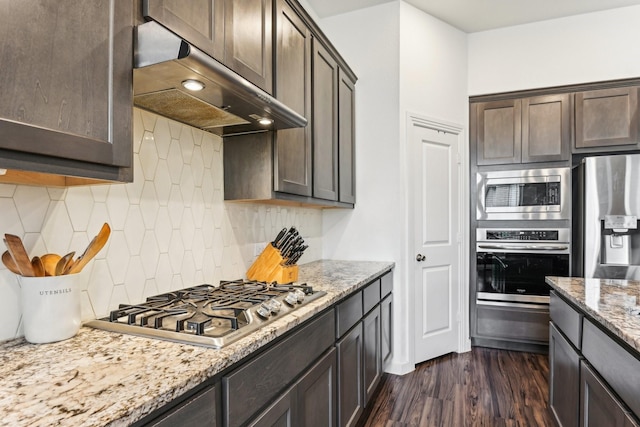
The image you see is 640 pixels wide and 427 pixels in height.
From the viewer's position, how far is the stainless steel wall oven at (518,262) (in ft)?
10.8

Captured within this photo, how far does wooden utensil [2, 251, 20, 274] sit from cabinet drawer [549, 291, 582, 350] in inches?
83.5

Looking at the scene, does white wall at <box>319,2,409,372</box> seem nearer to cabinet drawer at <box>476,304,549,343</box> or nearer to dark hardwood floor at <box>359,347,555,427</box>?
dark hardwood floor at <box>359,347,555,427</box>

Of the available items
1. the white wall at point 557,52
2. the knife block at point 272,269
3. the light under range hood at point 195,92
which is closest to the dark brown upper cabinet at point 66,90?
the light under range hood at point 195,92

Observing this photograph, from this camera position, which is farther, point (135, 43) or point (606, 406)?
point (606, 406)

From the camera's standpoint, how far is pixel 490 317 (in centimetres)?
349

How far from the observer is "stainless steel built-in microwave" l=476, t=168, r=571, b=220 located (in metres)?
3.30

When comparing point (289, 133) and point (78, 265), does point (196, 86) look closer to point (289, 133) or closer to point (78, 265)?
point (78, 265)

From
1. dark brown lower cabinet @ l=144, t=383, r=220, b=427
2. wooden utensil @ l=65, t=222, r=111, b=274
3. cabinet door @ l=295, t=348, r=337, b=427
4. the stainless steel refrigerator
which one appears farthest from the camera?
the stainless steel refrigerator

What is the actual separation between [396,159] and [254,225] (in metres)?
1.40

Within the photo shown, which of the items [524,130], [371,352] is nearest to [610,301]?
[371,352]

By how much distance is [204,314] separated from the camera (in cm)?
121

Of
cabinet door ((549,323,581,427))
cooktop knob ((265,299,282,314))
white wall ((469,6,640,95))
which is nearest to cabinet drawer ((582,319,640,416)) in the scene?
cabinet door ((549,323,581,427))

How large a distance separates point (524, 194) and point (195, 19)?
10.5 ft

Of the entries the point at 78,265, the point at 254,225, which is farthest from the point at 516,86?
the point at 78,265
